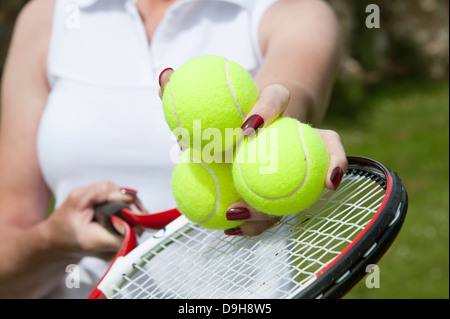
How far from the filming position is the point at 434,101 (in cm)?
456

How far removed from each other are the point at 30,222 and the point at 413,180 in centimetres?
260

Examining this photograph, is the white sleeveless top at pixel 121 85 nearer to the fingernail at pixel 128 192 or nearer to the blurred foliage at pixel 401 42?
the fingernail at pixel 128 192

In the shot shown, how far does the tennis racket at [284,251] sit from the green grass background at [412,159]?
1.50 metres

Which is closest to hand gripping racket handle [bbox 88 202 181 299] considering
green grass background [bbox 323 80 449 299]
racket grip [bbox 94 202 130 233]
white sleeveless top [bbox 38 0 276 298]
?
racket grip [bbox 94 202 130 233]

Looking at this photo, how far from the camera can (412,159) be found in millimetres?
3523

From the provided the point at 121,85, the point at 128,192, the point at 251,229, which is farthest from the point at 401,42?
the point at 251,229

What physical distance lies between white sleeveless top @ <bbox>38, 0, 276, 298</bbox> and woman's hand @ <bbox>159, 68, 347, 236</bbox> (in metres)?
0.30

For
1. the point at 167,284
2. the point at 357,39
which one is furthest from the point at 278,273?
the point at 357,39

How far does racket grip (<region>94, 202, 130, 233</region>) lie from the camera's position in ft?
3.13

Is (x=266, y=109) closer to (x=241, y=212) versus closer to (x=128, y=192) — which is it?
(x=241, y=212)

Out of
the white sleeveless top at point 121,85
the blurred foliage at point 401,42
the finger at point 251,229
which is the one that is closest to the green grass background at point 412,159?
the blurred foliage at point 401,42

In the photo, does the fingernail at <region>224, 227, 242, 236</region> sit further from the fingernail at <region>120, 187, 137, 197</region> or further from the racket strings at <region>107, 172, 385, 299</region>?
the fingernail at <region>120, 187, 137, 197</region>

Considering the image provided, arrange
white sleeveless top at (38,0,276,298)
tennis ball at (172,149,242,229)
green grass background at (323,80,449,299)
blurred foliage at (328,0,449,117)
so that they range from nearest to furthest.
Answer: tennis ball at (172,149,242,229), white sleeveless top at (38,0,276,298), green grass background at (323,80,449,299), blurred foliage at (328,0,449,117)

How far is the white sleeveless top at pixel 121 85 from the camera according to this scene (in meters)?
1.05
